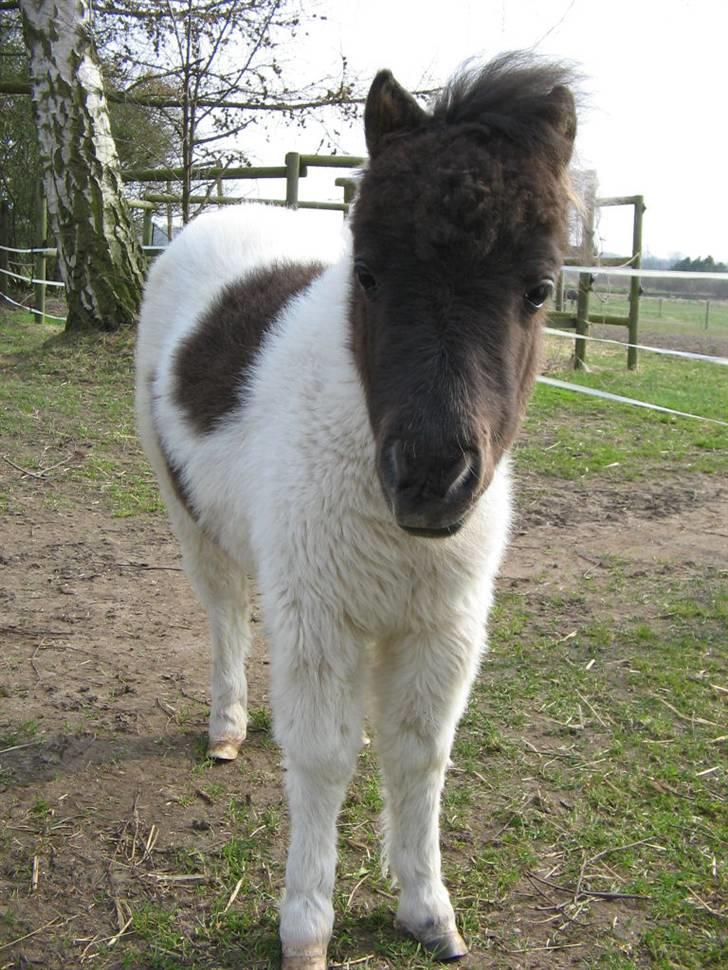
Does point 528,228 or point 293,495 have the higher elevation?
point 528,228

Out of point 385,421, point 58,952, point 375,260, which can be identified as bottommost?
point 58,952

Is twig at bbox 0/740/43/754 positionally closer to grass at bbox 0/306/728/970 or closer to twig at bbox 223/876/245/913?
grass at bbox 0/306/728/970

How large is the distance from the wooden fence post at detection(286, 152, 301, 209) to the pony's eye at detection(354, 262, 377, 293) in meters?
9.89

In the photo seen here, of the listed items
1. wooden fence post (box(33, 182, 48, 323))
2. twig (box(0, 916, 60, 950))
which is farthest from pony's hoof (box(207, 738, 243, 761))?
wooden fence post (box(33, 182, 48, 323))

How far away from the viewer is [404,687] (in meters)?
2.53

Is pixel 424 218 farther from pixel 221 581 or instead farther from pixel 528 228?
pixel 221 581

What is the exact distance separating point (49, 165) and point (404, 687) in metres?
8.62

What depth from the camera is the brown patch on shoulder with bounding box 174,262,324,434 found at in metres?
3.04

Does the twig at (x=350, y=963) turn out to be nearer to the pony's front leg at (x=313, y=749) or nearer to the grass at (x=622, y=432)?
the pony's front leg at (x=313, y=749)

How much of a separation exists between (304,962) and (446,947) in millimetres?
411

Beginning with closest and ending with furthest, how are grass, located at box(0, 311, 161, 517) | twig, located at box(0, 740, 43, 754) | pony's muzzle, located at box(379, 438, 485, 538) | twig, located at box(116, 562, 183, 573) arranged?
pony's muzzle, located at box(379, 438, 485, 538) → twig, located at box(0, 740, 43, 754) → twig, located at box(116, 562, 183, 573) → grass, located at box(0, 311, 161, 517)

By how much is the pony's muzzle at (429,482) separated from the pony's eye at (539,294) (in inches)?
19.0

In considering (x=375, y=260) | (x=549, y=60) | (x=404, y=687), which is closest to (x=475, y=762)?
(x=404, y=687)

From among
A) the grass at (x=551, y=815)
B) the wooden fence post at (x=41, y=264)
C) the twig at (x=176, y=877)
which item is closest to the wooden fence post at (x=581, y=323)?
the grass at (x=551, y=815)
